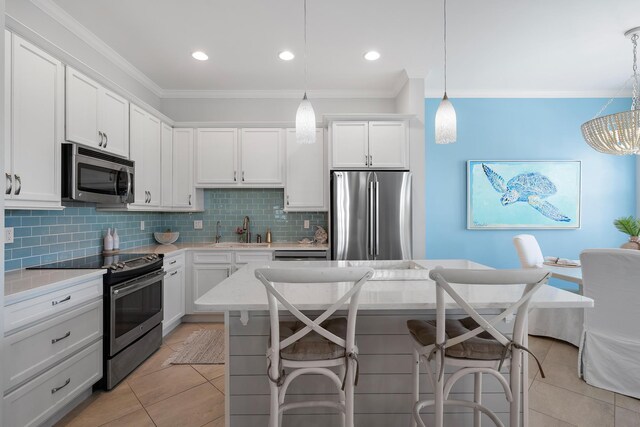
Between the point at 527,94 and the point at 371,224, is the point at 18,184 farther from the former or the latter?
the point at 527,94

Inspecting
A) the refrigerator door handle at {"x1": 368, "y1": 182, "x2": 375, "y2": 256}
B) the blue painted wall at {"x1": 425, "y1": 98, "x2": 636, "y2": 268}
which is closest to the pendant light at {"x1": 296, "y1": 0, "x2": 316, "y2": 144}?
the refrigerator door handle at {"x1": 368, "y1": 182, "x2": 375, "y2": 256}

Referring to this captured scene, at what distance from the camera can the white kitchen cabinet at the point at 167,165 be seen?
12.1 feet

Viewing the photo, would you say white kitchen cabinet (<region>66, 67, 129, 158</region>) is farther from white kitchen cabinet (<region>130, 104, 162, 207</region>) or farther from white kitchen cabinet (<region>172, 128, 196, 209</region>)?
white kitchen cabinet (<region>172, 128, 196, 209</region>)

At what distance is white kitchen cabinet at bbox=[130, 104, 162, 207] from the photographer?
10.4ft

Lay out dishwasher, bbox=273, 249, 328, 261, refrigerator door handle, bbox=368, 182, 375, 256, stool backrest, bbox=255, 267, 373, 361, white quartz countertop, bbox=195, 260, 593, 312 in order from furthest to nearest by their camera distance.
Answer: dishwasher, bbox=273, 249, 328, 261
refrigerator door handle, bbox=368, 182, 375, 256
white quartz countertop, bbox=195, 260, 593, 312
stool backrest, bbox=255, 267, 373, 361

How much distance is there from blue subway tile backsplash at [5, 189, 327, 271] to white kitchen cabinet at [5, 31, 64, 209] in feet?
1.35

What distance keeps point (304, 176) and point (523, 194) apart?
9.45 feet

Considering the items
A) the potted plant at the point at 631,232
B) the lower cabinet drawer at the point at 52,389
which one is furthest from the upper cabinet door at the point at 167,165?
the potted plant at the point at 631,232

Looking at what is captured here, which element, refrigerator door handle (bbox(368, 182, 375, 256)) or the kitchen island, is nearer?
the kitchen island

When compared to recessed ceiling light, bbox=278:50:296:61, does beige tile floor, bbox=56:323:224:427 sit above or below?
below

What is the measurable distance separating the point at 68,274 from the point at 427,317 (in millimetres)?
2234

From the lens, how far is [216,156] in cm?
401

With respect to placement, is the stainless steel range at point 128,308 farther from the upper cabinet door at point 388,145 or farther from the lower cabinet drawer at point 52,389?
the upper cabinet door at point 388,145

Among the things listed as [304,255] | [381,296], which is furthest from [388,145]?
[381,296]
